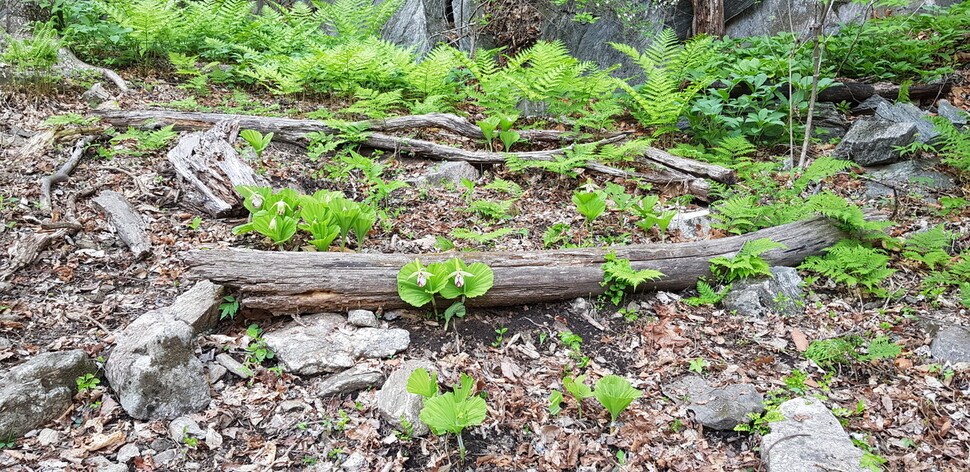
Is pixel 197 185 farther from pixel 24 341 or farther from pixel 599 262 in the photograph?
pixel 599 262

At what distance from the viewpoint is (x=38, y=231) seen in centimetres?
369

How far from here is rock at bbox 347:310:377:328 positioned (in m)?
3.18

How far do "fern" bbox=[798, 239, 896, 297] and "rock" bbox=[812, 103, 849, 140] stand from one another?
8.71 feet

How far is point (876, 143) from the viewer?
5.48 meters

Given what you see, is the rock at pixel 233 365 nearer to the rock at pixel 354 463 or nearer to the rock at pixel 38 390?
the rock at pixel 38 390

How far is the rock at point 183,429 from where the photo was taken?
2.46 metres

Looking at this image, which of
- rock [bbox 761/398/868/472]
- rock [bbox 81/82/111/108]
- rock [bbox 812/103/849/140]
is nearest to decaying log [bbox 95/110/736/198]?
rock [bbox 81/82/111/108]

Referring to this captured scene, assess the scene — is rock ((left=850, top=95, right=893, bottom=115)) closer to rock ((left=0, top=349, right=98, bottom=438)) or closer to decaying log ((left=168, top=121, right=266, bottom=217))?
decaying log ((left=168, top=121, right=266, bottom=217))

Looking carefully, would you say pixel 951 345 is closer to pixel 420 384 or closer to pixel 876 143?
pixel 876 143

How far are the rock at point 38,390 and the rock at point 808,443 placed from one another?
10.9 feet

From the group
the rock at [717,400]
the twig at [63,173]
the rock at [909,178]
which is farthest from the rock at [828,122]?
the twig at [63,173]

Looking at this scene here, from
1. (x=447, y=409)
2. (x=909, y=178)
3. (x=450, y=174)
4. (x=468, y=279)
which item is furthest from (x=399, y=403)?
(x=909, y=178)

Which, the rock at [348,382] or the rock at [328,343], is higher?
the rock at [328,343]

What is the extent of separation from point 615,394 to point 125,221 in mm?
3675
